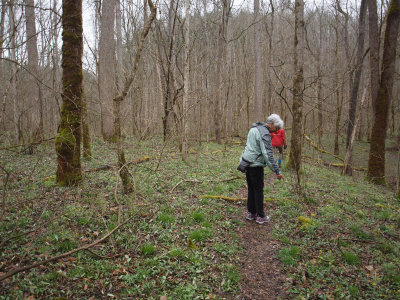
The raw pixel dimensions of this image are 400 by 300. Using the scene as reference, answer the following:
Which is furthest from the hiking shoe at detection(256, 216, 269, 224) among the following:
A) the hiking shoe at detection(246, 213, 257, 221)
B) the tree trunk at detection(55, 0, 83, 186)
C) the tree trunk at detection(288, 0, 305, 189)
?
the tree trunk at detection(55, 0, 83, 186)

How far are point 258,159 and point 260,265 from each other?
1.93 meters

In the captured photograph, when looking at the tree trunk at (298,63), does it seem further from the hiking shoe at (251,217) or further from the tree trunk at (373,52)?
the tree trunk at (373,52)

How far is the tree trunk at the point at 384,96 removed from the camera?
8.67 metres

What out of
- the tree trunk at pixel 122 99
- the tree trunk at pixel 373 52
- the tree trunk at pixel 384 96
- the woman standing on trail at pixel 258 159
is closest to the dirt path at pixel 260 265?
the woman standing on trail at pixel 258 159

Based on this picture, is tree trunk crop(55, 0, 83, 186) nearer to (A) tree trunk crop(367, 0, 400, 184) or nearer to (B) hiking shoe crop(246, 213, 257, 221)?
(B) hiking shoe crop(246, 213, 257, 221)

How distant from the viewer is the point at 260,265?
12.9 feet

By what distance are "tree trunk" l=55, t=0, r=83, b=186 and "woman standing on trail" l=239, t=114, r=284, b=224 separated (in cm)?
364

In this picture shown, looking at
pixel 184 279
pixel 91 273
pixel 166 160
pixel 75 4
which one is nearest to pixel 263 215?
pixel 184 279

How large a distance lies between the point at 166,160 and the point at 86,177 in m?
3.46

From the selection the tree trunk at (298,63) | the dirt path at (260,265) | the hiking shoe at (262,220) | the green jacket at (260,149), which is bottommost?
the dirt path at (260,265)

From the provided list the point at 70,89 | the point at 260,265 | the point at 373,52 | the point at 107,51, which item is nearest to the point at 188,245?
the point at 260,265

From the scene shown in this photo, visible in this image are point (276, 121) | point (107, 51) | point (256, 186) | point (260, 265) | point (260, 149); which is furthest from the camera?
point (107, 51)

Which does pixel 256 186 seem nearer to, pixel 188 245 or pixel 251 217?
pixel 251 217

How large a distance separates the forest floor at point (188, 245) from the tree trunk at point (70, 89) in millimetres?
722
